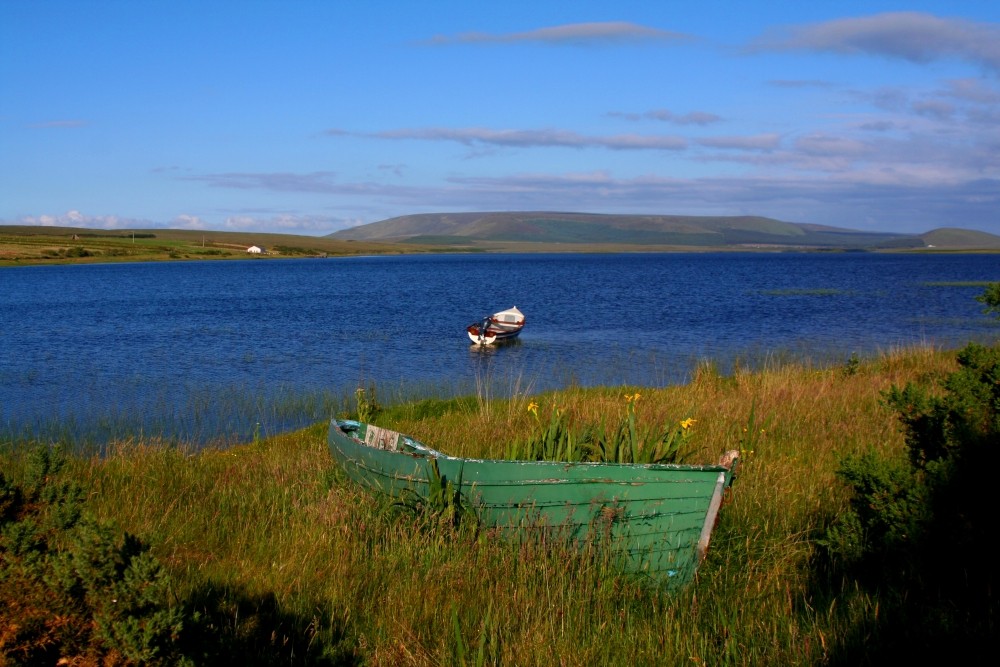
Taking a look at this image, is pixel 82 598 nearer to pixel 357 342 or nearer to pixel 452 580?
pixel 452 580

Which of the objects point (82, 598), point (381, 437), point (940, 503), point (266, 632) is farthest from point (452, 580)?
point (381, 437)

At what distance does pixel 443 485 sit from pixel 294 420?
11.2 m

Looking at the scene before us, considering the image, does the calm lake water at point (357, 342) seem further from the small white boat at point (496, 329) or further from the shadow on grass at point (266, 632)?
the shadow on grass at point (266, 632)

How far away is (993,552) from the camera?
4.97m

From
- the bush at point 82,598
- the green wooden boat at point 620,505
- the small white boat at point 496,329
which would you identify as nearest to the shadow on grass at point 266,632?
the bush at point 82,598

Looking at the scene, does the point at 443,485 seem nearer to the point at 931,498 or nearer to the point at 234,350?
the point at 931,498

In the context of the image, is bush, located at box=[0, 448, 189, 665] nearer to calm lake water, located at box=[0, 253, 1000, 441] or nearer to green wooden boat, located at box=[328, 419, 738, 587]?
green wooden boat, located at box=[328, 419, 738, 587]

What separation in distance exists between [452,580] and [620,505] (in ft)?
4.53

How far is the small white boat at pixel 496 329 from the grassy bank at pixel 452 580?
71.0 feet

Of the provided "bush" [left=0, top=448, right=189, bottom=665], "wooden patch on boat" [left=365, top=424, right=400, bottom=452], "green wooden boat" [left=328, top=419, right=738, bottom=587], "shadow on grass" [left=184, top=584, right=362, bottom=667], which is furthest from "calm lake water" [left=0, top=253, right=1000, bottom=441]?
"bush" [left=0, top=448, right=189, bottom=665]

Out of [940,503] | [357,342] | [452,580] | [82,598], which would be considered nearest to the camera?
[82,598]

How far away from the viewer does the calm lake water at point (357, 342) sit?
19422mm

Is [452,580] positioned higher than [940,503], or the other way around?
[940,503]

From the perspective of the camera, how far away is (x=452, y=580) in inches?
228
